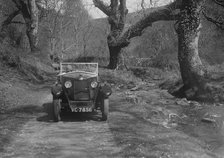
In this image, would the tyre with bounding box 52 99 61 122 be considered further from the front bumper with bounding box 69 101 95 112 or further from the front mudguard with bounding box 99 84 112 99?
the front mudguard with bounding box 99 84 112 99

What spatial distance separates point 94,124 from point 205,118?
4364mm

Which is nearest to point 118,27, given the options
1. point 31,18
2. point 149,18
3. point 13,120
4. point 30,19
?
point 149,18

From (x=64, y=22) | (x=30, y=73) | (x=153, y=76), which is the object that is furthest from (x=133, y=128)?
(x=64, y=22)

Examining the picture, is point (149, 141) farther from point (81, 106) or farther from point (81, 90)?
point (81, 90)

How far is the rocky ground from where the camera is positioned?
29.8 ft

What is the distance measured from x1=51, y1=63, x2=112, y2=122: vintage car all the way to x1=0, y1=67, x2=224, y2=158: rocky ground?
0.43m

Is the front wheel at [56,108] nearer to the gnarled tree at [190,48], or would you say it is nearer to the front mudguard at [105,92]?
the front mudguard at [105,92]

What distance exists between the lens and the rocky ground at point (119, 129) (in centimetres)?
909

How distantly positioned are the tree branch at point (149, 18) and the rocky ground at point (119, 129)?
568 cm

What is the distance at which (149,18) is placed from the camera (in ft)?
85.9

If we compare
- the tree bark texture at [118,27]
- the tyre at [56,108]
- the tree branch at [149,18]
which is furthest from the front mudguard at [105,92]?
the tree bark texture at [118,27]

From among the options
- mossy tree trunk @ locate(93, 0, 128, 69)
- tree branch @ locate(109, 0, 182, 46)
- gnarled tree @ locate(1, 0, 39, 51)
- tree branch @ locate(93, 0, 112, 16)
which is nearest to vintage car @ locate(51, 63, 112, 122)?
tree branch @ locate(109, 0, 182, 46)

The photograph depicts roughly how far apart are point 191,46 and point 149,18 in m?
8.09

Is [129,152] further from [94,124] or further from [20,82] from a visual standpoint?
[20,82]
